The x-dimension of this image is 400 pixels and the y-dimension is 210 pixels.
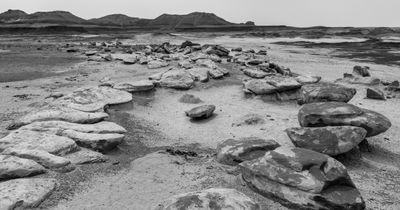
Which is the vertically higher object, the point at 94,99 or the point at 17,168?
the point at 17,168

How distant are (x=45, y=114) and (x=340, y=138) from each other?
598cm

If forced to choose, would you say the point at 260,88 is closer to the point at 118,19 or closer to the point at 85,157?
the point at 85,157

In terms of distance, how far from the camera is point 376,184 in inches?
246

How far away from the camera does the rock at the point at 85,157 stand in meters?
6.59

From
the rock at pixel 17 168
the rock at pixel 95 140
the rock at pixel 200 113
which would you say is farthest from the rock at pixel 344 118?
the rock at pixel 17 168

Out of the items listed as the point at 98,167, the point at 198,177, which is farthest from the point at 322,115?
the point at 98,167

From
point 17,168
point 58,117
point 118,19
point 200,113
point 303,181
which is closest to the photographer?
point 303,181

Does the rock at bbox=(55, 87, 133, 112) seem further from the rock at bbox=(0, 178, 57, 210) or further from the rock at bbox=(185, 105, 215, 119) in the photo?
the rock at bbox=(0, 178, 57, 210)

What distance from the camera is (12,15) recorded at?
10438cm

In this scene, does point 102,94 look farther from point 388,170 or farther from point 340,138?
point 388,170

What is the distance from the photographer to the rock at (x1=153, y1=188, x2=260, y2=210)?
4.59 metres

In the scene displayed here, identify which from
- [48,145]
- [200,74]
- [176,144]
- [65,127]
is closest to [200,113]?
[176,144]

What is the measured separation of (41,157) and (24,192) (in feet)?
3.72

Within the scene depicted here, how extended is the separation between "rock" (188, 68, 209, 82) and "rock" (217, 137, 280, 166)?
24.0ft
